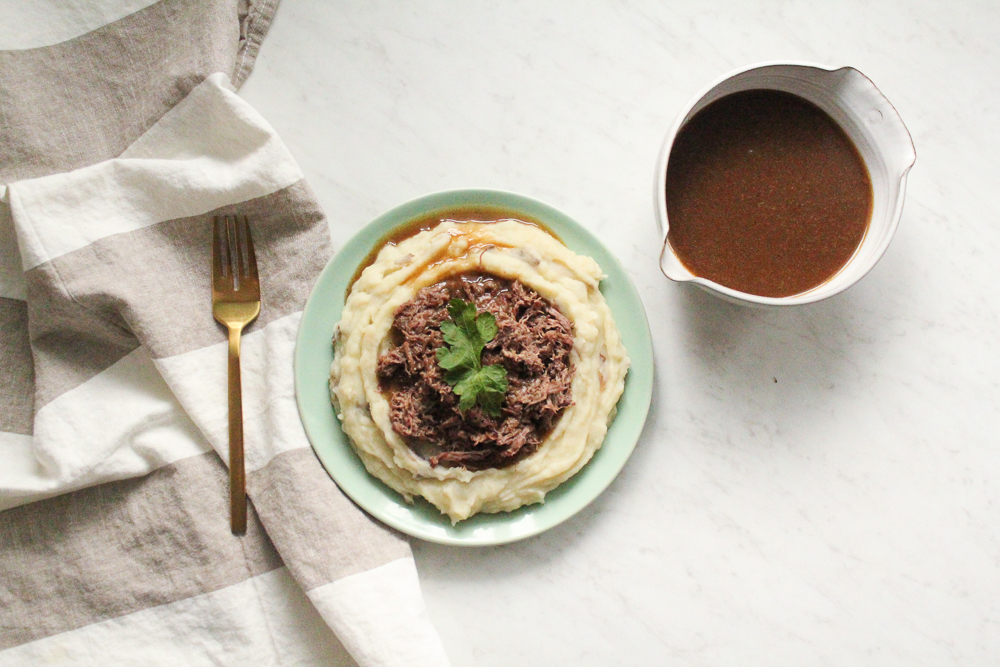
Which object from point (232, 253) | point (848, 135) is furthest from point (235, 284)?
point (848, 135)

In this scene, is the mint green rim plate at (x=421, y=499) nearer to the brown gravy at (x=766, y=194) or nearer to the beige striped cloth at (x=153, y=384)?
the beige striped cloth at (x=153, y=384)

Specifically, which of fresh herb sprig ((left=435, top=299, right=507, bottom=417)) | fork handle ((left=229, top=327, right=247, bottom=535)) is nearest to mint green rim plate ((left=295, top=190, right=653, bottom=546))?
fork handle ((left=229, top=327, right=247, bottom=535))

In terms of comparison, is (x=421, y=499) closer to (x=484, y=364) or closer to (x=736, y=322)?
(x=484, y=364)

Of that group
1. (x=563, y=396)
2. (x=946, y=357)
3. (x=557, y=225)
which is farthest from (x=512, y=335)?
(x=946, y=357)

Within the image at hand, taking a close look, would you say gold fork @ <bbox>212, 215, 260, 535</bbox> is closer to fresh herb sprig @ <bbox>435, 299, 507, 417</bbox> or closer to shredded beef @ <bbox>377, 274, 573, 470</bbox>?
shredded beef @ <bbox>377, 274, 573, 470</bbox>

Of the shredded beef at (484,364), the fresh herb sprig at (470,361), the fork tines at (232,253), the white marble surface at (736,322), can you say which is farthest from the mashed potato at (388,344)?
the fork tines at (232,253)
